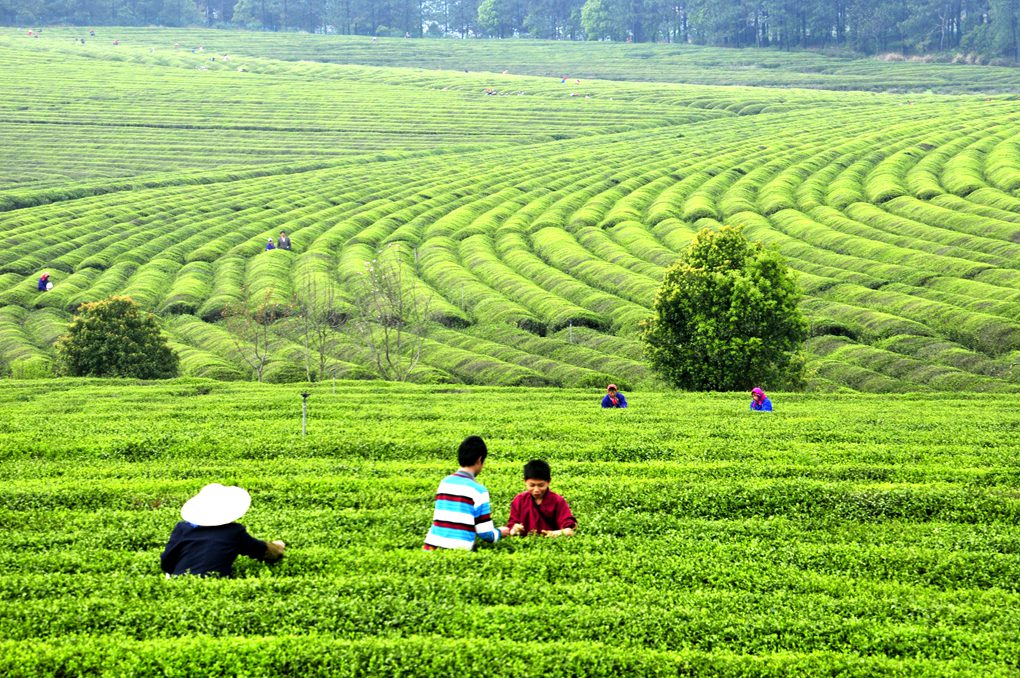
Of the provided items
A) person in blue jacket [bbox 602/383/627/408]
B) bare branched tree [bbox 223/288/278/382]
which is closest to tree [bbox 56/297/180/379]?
bare branched tree [bbox 223/288/278/382]

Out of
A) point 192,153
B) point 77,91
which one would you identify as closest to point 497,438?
point 192,153

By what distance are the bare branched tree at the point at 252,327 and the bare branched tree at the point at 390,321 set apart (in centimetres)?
533

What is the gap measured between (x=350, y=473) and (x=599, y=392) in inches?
828

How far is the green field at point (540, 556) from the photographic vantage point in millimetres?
12078

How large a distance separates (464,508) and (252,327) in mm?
49698

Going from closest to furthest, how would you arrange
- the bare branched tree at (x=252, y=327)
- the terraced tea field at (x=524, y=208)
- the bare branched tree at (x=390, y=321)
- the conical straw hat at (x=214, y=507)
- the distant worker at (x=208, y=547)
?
1. the conical straw hat at (x=214, y=507)
2. the distant worker at (x=208, y=547)
3. the bare branched tree at (x=390, y=321)
4. the bare branched tree at (x=252, y=327)
5. the terraced tea field at (x=524, y=208)

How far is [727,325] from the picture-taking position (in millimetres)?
48094

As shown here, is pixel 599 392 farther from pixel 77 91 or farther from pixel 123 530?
pixel 77 91

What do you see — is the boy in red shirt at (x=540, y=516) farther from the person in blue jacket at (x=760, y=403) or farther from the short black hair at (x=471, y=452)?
the person in blue jacket at (x=760, y=403)

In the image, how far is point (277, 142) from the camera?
144 metres

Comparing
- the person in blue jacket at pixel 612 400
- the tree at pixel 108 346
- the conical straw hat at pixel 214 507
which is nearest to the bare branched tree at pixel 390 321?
the tree at pixel 108 346

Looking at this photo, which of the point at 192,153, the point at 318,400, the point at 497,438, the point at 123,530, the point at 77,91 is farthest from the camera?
the point at 77,91

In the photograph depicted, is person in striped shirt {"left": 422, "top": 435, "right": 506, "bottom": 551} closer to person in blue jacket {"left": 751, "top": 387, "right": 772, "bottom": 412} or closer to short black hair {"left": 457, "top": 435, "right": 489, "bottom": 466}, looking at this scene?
short black hair {"left": 457, "top": 435, "right": 489, "bottom": 466}

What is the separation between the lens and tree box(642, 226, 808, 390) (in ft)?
156
